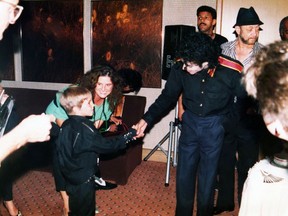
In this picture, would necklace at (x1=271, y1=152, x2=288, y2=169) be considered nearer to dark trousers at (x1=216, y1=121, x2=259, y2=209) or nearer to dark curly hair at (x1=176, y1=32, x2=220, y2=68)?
dark curly hair at (x1=176, y1=32, x2=220, y2=68)

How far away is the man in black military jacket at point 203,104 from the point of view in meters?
2.92

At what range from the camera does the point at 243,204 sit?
1349mm

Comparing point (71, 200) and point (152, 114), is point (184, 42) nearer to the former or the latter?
point (152, 114)

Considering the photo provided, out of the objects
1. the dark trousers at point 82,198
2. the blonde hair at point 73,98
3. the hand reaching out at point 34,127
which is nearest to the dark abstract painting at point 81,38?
the blonde hair at point 73,98

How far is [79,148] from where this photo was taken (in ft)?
9.09

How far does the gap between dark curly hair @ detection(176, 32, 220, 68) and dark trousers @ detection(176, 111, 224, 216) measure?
555 mm

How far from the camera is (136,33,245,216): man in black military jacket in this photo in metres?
2.92

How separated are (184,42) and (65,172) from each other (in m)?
1.63

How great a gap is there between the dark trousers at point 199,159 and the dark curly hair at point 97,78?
0.96 metres

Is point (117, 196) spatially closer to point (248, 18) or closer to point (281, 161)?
point (248, 18)

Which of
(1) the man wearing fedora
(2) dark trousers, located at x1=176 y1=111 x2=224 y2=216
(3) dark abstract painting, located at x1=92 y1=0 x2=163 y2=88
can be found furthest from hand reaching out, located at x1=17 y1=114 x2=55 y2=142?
(3) dark abstract painting, located at x1=92 y1=0 x2=163 y2=88

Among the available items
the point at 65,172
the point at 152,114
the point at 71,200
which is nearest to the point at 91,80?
the point at 152,114

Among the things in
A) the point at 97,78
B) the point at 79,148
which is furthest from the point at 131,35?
the point at 79,148

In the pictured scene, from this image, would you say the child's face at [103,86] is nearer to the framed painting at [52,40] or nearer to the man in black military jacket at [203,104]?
the man in black military jacket at [203,104]
